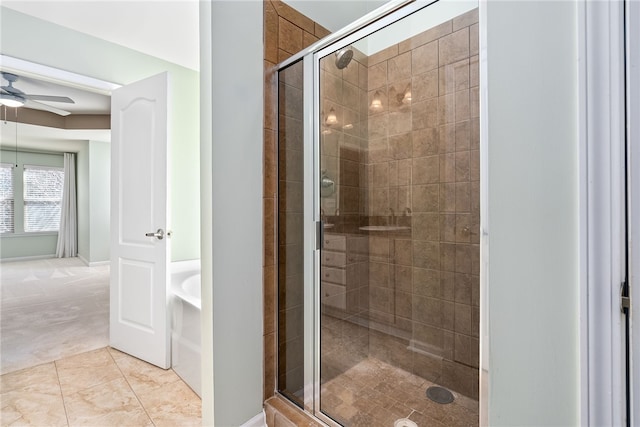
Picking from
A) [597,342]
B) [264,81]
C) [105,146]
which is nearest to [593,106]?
[597,342]

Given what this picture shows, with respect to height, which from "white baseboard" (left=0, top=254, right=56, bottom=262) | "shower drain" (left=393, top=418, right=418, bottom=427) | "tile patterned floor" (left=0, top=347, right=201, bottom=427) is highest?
"white baseboard" (left=0, top=254, right=56, bottom=262)

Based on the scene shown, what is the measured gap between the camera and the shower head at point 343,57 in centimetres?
159

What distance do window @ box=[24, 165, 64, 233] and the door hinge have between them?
8.91m

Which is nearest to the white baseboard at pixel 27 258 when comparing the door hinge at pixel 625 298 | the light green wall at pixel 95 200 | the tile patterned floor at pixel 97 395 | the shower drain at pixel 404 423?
the light green wall at pixel 95 200

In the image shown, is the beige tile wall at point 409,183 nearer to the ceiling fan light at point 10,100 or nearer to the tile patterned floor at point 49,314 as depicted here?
the tile patterned floor at point 49,314

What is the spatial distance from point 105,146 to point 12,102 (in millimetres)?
4143

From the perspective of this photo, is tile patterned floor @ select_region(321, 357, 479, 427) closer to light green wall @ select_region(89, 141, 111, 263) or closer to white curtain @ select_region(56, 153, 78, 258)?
light green wall @ select_region(89, 141, 111, 263)

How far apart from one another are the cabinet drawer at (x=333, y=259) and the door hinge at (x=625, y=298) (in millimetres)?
1149

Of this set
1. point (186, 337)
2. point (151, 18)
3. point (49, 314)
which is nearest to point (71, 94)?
point (151, 18)

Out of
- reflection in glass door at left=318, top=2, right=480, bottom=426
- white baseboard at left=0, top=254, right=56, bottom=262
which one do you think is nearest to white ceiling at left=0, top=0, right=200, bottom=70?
reflection in glass door at left=318, top=2, right=480, bottom=426

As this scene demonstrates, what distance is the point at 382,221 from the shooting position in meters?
2.08

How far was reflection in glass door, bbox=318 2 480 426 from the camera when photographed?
1.55 m

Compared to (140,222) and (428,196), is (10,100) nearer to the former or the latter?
(140,222)

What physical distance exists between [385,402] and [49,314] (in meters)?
3.60
